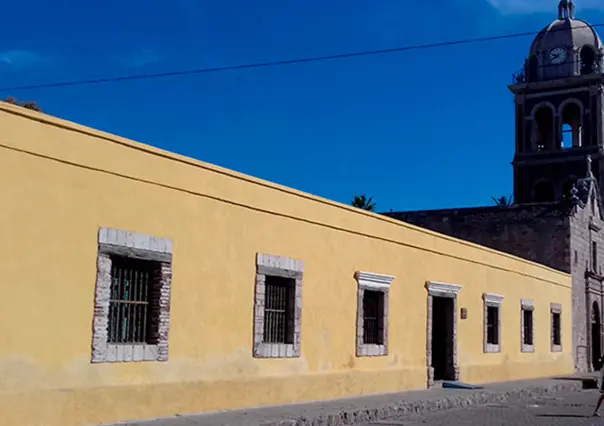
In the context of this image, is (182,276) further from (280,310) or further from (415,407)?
(415,407)

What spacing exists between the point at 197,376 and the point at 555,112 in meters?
34.2

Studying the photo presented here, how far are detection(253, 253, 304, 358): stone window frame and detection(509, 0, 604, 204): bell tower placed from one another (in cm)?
2980

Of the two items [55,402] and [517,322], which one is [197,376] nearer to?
[55,402]

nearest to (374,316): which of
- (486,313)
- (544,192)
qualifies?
(486,313)

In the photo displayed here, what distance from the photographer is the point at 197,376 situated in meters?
11.5

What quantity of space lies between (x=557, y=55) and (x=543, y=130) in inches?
155

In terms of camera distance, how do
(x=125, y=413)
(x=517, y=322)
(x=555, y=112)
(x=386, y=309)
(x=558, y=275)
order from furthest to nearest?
(x=555, y=112)
(x=558, y=275)
(x=517, y=322)
(x=386, y=309)
(x=125, y=413)

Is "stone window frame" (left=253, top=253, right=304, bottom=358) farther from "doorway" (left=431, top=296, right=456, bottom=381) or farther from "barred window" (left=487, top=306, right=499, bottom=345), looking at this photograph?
"barred window" (left=487, top=306, right=499, bottom=345)

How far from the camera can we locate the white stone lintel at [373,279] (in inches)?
597

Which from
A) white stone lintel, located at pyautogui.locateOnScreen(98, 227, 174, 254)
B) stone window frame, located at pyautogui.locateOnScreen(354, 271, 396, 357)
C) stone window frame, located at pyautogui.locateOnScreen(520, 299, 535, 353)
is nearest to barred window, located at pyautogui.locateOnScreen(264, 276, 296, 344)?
stone window frame, located at pyautogui.locateOnScreen(354, 271, 396, 357)

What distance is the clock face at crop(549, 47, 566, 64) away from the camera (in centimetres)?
4288

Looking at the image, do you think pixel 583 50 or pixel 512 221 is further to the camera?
pixel 583 50

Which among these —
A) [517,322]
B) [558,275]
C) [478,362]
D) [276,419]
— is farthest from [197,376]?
[558,275]

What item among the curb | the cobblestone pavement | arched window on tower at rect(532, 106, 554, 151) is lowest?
the cobblestone pavement
